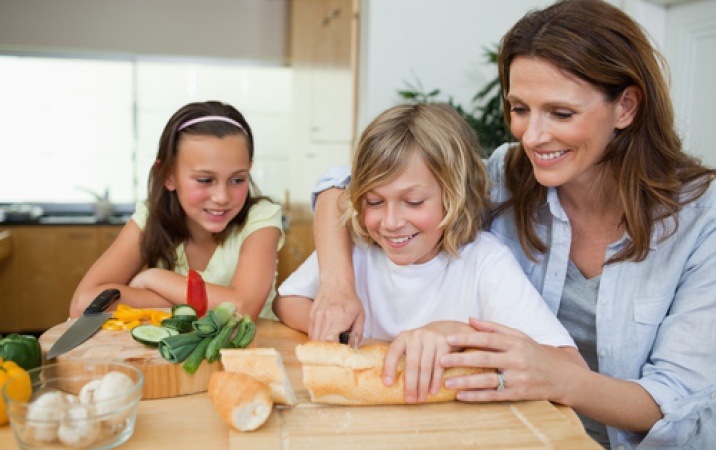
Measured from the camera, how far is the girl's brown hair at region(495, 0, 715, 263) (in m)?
1.38

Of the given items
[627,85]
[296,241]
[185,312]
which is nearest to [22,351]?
[185,312]

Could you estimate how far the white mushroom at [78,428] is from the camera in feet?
2.84

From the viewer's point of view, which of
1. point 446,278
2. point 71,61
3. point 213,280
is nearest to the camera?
point 446,278

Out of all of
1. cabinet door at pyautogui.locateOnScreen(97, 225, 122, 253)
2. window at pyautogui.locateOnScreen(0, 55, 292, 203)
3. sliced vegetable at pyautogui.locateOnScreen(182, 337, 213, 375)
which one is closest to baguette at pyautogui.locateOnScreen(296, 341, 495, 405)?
sliced vegetable at pyautogui.locateOnScreen(182, 337, 213, 375)

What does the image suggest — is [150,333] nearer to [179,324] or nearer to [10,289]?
[179,324]

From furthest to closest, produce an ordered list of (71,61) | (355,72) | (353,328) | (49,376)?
(71,61)
(355,72)
(353,328)
(49,376)

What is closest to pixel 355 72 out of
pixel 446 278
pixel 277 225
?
pixel 277 225

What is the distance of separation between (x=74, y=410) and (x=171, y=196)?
1304mm

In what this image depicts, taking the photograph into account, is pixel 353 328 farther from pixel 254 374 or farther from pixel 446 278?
pixel 254 374

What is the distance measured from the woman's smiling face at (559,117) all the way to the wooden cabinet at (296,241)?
3.01m

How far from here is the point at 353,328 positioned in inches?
56.1

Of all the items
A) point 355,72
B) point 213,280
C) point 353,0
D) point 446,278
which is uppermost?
point 353,0

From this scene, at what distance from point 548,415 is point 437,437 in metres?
0.21

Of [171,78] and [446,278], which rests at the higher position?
[171,78]
